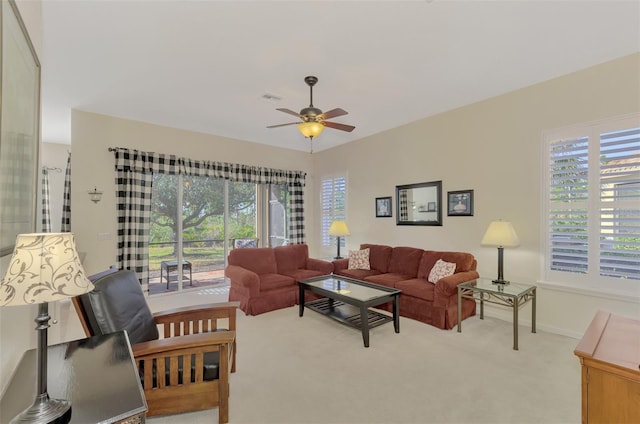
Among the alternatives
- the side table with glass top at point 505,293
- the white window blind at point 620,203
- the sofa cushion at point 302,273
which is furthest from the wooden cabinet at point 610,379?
the sofa cushion at point 302,273

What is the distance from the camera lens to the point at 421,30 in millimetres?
2508

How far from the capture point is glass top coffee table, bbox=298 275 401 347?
10.3ft

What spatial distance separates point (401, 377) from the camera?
2447mm

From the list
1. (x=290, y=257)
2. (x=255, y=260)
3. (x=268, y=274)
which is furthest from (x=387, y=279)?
(x=255, y=260)

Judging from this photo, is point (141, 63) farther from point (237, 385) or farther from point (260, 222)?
point (260, 222)

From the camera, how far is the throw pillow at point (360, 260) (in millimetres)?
4941

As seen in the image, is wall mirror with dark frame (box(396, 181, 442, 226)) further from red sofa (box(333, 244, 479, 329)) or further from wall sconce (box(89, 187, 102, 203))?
wall sconce (box(89, 187, 102, 203))

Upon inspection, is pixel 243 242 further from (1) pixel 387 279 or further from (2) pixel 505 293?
(2) pixel 505 293

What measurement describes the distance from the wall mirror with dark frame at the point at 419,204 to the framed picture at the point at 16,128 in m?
4.53

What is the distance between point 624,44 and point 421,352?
352cm

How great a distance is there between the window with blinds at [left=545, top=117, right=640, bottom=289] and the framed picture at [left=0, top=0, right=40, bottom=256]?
15.1 feet

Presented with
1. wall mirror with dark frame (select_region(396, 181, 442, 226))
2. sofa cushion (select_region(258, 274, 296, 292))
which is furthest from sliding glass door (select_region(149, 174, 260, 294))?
wall mirror with dark frame (select_region(396, 181, 442, 226))

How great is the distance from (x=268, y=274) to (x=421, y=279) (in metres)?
2.34

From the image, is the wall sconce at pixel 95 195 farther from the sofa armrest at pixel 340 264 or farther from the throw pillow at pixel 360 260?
the throw pillow at pixel 360 260
